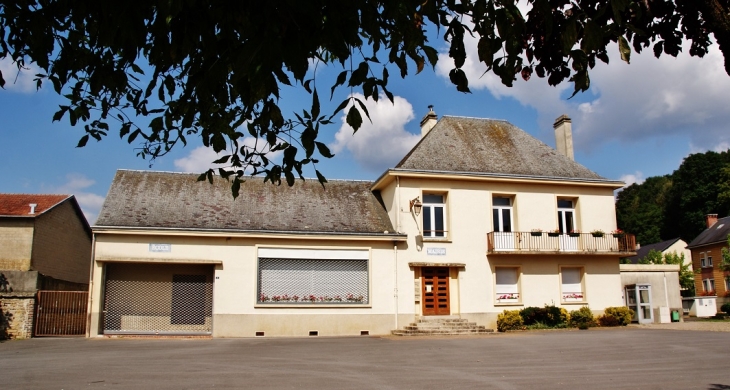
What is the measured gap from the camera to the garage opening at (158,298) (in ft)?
66.6

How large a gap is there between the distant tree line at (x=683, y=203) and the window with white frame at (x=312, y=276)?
44399 mm

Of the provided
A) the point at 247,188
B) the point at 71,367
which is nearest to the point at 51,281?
the point at 247,188

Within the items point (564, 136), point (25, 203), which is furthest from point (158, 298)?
point (564, 136)

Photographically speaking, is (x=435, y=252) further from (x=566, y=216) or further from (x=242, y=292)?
(x=242, y=292)

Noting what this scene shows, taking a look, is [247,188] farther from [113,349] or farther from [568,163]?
[568,163]

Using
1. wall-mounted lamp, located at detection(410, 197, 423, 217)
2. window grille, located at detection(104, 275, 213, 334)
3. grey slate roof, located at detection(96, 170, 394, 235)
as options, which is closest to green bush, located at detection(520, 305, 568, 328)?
wall-mounted lamp, located at detection(410, 197, 423, 217)

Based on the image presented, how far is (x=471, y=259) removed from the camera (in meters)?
22.8

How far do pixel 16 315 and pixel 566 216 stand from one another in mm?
20120

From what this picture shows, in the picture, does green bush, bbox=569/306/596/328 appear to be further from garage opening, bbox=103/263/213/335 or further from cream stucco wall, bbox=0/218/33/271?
cream stucco wall, bbox=0/218/33/271

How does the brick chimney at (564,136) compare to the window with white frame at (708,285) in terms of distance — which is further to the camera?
the window with white frame at (708,285)

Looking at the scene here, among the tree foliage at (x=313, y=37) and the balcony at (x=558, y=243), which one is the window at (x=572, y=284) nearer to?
the balcony at (x=558, y=243)

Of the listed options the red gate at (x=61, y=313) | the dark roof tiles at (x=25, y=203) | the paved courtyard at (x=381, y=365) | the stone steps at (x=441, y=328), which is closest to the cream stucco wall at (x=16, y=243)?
the dark roof tiles at (x=25, y=203)

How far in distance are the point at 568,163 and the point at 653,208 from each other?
50939 millimetres

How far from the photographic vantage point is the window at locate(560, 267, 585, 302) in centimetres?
2370
